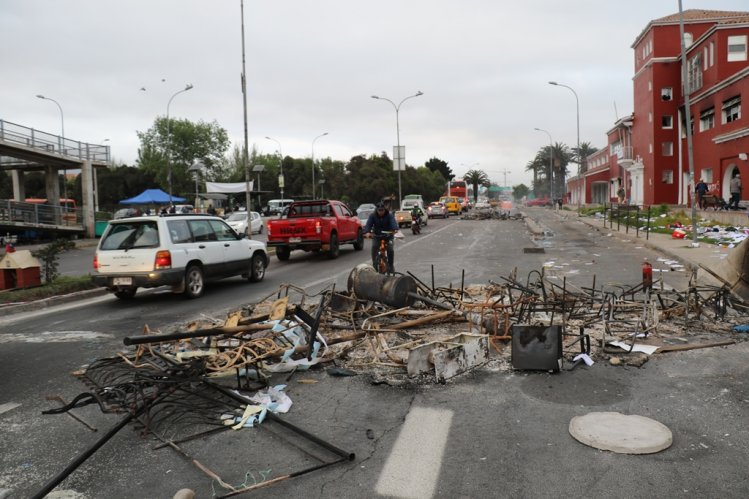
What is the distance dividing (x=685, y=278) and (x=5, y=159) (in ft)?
117

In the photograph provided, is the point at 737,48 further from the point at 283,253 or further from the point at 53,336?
the point at 53,336

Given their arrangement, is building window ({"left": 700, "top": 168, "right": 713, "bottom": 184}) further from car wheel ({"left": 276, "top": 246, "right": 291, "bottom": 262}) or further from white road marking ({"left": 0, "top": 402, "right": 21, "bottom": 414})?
white road marking ({"left": 0, "top": 402, "right": 21, "bottom": 414})

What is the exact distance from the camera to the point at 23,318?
9516 millimetres

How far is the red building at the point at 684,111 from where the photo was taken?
105 feet

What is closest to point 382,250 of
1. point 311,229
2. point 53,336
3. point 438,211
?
point 53,336

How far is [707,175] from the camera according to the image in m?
36.0

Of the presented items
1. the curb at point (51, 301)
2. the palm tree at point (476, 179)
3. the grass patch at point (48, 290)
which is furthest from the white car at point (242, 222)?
the palm tree at point (476, 179)

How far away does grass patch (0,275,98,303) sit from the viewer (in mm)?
10664

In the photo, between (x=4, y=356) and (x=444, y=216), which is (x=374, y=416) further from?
(x=444, y=216)

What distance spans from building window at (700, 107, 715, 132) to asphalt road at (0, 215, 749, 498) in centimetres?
3442

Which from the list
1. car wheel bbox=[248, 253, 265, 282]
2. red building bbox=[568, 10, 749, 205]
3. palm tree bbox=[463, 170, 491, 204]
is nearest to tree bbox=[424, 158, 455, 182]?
palm tree bbox=[463, 170, 491, 204]

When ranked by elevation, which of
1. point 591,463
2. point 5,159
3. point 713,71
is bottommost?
point 591,463

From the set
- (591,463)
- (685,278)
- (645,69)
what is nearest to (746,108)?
(645,69)

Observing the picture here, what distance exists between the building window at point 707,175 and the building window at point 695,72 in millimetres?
6636
